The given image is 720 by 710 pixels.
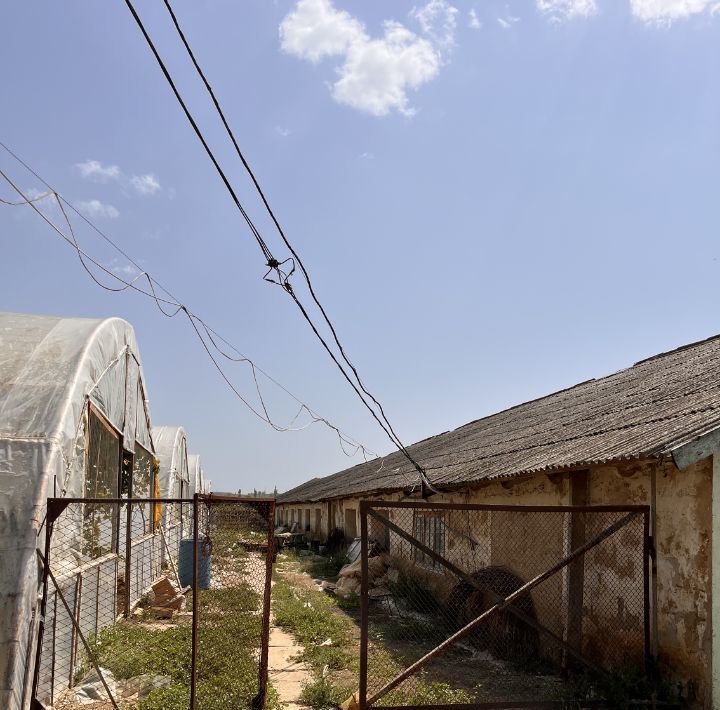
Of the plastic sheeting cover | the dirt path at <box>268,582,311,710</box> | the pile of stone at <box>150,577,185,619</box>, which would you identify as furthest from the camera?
the plastic sheeting cover

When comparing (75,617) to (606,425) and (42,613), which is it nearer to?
(42,613)

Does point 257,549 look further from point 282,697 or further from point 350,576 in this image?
point 282,697

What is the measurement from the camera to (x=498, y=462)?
10250 millimetres

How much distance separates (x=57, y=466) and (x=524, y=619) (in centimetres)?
444

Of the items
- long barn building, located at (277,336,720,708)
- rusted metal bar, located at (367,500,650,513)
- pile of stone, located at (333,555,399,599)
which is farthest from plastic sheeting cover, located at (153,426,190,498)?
rusted metal bar, located at (367,500,650,513)

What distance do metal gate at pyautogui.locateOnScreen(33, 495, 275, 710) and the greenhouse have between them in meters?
0.04

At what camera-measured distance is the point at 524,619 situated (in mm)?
5824

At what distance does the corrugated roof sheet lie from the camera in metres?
6.54

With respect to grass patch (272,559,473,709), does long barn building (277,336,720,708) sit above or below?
above

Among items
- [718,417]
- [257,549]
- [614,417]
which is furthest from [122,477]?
[257,549]

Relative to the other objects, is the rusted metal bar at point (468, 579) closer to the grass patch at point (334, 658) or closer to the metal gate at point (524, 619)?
the metal gate at point (524, 619)

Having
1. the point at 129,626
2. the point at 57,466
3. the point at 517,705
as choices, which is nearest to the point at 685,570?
the point at 517,705

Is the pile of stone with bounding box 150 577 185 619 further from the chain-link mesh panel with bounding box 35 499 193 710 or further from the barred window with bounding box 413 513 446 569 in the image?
the barred window with bounding box 413 513 446 569

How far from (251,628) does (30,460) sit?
5.04m
